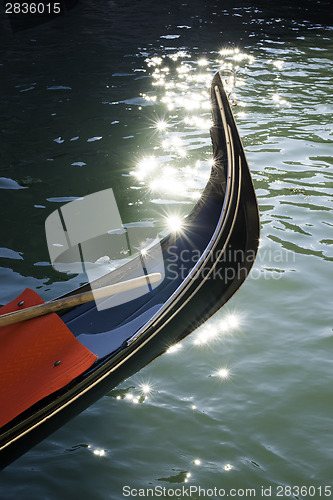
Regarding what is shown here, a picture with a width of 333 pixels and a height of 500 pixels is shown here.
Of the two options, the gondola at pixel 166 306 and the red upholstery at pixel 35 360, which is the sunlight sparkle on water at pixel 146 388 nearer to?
the gondola at pixel 166 306

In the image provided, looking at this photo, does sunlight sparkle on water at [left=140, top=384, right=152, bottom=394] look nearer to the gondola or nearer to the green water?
the green water

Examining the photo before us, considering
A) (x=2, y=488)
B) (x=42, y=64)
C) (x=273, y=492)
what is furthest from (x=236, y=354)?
(x=42, y=64)

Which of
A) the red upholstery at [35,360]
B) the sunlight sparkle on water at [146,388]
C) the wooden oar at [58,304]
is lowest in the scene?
the sunlight sparkle on water at [146,388]

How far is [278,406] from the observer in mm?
3113

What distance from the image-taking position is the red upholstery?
2.56 metres


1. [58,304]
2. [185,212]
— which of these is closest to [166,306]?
[58,304]

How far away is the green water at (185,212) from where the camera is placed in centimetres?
279

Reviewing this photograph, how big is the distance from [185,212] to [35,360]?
2833 mm

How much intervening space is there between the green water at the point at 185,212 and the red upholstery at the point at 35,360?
487 mm

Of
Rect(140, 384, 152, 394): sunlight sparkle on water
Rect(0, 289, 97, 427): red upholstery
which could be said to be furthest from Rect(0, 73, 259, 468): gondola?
Rect(140, 384, 152, 394): sunlight sparkle on water

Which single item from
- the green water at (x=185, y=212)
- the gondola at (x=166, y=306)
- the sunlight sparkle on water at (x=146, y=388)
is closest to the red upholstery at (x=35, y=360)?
Result: the gondola at (x=166, y=306)

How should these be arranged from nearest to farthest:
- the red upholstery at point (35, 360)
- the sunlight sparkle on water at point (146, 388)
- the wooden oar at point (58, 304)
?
the red upholstery at point (35, 360) → the wooden oar at point (58, 304) → the sunlight sparkle on water at point (146, 388)

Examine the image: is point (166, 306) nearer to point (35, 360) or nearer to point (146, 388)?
point (146, 388)

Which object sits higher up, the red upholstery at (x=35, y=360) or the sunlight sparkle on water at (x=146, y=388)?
the red upholstery at (x=35, y=360)
